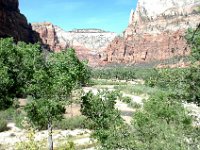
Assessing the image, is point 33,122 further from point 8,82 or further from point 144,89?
point 144,89

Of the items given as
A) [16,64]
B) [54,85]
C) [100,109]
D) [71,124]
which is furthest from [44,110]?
[71,124]

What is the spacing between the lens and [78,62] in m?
34.5

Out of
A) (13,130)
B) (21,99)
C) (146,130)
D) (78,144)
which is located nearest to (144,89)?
(21,99)

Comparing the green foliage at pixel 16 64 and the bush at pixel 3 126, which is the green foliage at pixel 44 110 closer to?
the green foliage at pixel 16 64

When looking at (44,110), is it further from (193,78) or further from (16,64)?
(193,78)

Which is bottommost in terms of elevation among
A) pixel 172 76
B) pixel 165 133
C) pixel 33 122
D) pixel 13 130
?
pixel 13 130

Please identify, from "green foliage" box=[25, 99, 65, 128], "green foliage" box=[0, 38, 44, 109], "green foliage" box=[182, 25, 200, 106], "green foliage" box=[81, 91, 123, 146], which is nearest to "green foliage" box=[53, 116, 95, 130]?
"green foliage" box=[0, 38, 44, 109]

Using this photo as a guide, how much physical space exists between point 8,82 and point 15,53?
3159 mm

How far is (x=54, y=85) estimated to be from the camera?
32062 millimetres

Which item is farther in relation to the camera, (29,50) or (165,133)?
(29,50)

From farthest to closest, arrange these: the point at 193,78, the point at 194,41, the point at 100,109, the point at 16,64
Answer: the point at 16,64 → the point at 100,109 → the point at 193,78 → the point at 194,41

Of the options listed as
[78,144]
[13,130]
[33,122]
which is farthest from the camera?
[13,130]

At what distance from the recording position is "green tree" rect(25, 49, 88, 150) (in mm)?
32281

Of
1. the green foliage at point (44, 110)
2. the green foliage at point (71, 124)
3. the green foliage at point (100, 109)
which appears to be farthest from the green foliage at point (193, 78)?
the green foliage at point (71, 124)
